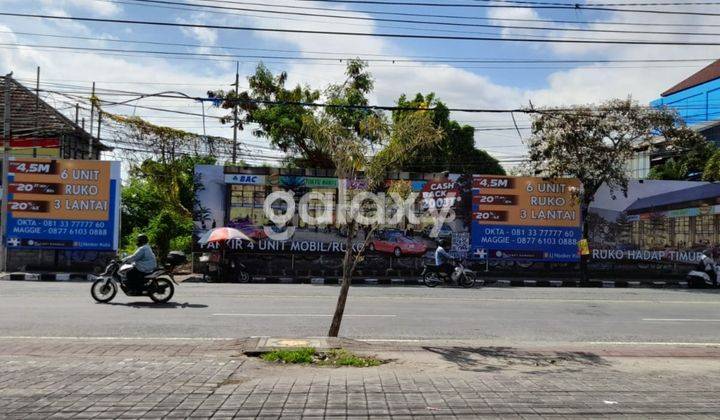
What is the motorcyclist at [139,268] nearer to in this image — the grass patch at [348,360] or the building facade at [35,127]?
the grass patch at [348,360]

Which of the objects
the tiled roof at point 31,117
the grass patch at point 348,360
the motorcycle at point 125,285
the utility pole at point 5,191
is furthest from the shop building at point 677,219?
the tiled roof at point 31,117

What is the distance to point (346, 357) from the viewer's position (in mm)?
7648

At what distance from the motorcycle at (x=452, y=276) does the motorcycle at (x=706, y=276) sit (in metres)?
Result: 8.12

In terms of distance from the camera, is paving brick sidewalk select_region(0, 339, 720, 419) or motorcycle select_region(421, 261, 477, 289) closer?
paving brick sidewalk select_region(0, 339, 720, 419)

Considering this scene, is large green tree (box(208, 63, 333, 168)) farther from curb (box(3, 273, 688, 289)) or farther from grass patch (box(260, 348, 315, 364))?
grass patch (box(260, 348, 315, 364))

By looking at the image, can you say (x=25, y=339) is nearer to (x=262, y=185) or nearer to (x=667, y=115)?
(x=262, y=185)

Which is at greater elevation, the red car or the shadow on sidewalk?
the red car

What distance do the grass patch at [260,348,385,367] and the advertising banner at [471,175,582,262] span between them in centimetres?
1699

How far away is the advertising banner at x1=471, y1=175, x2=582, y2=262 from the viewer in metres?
24.1

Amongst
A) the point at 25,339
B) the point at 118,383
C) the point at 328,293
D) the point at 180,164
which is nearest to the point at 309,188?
the point at 328,293

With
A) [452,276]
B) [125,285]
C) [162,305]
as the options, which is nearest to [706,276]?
[452,276]

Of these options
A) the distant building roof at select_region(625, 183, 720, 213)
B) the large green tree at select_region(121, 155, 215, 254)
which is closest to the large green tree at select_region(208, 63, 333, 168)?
the large green tree at select_region(121, 155, 215, 254)

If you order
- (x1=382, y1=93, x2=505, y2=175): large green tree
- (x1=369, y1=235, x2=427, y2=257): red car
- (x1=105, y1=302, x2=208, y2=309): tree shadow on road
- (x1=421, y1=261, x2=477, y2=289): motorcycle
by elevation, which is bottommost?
(x1=105, y1=302, x2=208, y2=309): tree shadow on road

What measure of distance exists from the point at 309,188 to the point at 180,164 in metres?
10.4
